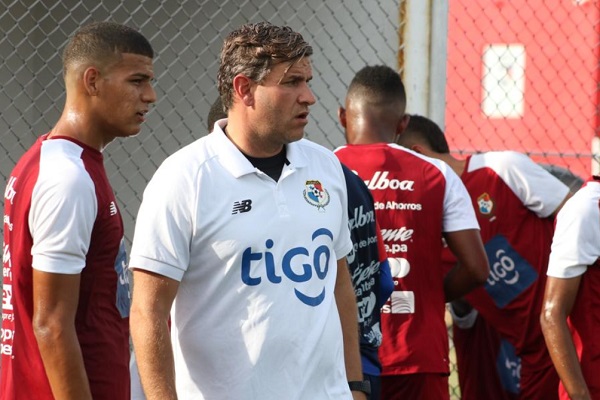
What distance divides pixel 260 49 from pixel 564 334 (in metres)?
1.75

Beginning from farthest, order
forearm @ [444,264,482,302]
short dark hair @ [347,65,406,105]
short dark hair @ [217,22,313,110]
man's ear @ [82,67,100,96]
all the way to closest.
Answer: short dark hair @ [347,65,406,105] < forearm @ [444,264,482,302] < man's ear @ [82,67,100,96] < short dark hair @ [217,22,313,110]

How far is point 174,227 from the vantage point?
107 inches

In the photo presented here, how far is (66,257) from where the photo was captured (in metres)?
2.95

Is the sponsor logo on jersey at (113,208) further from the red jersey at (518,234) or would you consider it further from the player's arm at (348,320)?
the red jersey at (518,234)

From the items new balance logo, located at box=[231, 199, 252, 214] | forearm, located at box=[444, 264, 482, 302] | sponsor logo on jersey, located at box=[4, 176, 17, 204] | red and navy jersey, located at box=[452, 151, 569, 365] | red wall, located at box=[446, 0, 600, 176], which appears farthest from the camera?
red wall, located at box=[446, 0, 600, 176]

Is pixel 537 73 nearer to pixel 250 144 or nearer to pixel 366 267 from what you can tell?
pixel 366 267

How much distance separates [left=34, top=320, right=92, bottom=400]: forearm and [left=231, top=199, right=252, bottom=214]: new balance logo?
62cm

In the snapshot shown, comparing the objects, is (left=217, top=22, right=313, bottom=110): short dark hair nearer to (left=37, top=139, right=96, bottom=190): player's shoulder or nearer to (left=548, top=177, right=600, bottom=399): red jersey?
(left=37, top=139, right=96, bottom=190): player's shoulder

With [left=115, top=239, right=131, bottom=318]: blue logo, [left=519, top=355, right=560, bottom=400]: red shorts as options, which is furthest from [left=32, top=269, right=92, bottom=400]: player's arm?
[left=519, top=355, right=560, bottom=400]: red shorts

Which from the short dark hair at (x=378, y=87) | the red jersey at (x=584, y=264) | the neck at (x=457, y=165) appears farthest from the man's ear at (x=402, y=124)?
the red jersey at (x=584, y=264)

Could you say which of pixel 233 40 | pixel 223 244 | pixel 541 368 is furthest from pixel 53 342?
pixel 541 368

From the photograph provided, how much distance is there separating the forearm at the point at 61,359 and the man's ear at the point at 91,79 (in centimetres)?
81

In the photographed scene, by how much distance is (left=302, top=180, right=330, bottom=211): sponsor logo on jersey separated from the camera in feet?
9.53

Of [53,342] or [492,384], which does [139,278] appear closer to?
[53,342]
